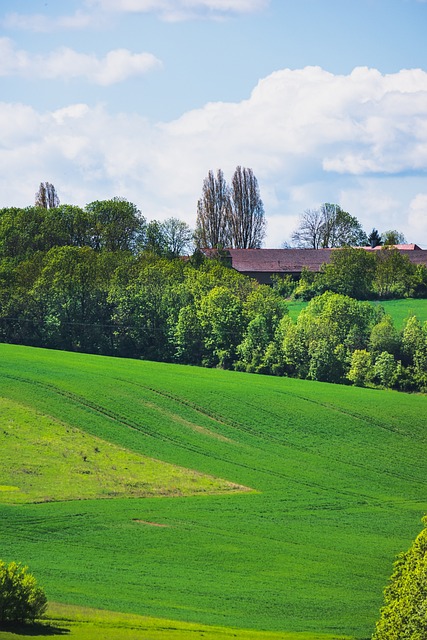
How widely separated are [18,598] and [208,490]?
27356 millimetres

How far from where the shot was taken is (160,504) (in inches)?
2186

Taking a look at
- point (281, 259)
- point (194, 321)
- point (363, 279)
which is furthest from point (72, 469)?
point (281, 259)

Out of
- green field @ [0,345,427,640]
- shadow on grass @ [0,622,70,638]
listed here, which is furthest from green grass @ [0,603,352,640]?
green field @ [0,345,427,640]

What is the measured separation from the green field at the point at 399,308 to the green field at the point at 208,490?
2463 centimetres

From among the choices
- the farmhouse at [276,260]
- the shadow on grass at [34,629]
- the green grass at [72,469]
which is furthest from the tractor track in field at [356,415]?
the farmhouse at [276,260]

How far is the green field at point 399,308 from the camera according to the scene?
111625 millimetres

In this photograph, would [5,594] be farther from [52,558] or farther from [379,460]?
[379,460]

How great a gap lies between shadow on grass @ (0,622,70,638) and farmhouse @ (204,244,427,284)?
109m

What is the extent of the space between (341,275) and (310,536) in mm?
78616

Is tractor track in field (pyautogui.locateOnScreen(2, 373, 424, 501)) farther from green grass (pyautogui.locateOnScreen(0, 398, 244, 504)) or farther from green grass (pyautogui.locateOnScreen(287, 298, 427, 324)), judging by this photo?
green grass (pyautogui.locateOnScreen(287, 298, 427, 324))

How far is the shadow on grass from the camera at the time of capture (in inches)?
1247

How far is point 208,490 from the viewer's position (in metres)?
59.0

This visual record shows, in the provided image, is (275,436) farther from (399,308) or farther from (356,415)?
(399,308)

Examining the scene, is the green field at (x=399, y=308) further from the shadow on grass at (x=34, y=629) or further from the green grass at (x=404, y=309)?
the shadow on grass at (x=34, y=629)
